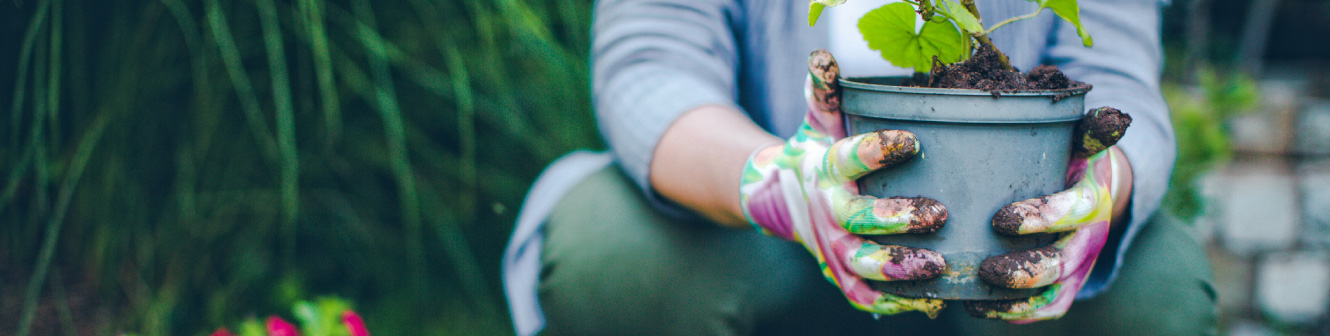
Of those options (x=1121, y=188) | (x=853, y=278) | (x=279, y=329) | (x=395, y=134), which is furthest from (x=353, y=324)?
(x=1121, y=188)

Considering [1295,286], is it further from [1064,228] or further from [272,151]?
[272,151]

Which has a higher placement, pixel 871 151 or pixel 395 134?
pixel 871 151

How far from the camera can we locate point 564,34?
1271 millimetres

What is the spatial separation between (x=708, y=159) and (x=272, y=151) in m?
0.64

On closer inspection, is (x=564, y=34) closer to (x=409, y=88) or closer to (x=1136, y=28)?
(x=409, y=88)

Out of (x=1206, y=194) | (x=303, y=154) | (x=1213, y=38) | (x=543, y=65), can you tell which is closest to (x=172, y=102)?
(x=303, y=154)

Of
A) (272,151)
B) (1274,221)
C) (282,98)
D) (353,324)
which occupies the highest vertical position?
(282,98)

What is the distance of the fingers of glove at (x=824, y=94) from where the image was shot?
0.57 m

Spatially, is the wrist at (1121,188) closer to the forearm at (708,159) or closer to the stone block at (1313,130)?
the forearm at (708,159)

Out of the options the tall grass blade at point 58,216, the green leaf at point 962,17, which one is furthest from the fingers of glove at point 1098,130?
the tall grass blade at point 58,216

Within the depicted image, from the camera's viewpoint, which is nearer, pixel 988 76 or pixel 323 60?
pixel 988 76

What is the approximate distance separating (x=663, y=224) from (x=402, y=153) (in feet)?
1.28

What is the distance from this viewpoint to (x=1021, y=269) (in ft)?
1.83

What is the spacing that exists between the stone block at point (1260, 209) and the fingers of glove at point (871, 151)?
1472mm
